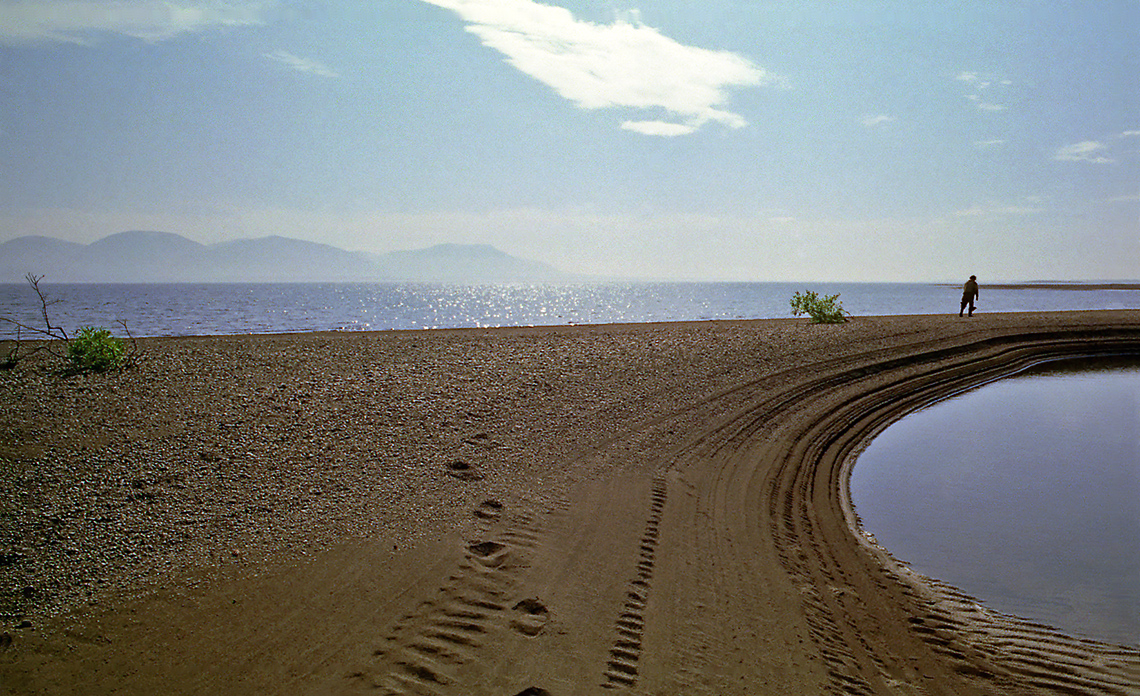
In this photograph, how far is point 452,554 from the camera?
5.88 meters

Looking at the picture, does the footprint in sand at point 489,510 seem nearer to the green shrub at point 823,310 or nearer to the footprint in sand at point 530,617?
the footprint in sand at point 530,617

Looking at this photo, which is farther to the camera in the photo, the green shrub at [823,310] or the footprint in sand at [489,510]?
the green shrub at [823,310]

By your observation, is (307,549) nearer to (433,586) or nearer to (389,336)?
(433,586)

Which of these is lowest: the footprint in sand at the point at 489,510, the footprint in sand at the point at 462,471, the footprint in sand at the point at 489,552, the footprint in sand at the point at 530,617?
the footprint in sand at the point at 530,617

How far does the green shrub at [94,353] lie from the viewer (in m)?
12.1

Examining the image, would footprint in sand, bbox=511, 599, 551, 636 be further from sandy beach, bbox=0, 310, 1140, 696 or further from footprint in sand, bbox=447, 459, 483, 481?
footprint in sand, bbox=447, 459, 483, 481

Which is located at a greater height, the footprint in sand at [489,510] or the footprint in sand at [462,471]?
the footprint in sand at [462,471]

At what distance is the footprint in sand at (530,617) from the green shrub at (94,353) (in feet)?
37.8

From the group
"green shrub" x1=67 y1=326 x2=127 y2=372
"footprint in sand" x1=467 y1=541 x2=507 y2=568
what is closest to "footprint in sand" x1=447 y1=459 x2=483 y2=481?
"footprint in sand" x1=467 y1=541 x2=507 y2=568

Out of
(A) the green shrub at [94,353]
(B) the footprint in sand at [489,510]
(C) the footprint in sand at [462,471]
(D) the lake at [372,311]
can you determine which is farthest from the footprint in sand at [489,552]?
(D) the lake at [372,311]

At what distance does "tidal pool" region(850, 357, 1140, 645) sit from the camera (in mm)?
6098

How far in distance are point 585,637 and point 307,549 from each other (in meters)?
2.92

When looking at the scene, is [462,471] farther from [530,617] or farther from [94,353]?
[94,353]

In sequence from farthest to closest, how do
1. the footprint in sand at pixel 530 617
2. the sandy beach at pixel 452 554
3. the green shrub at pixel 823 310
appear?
the green shrub at pixel 823 310 < the footprint in sand at pixel 530 617 < the sandy beach at pixel 452 554
